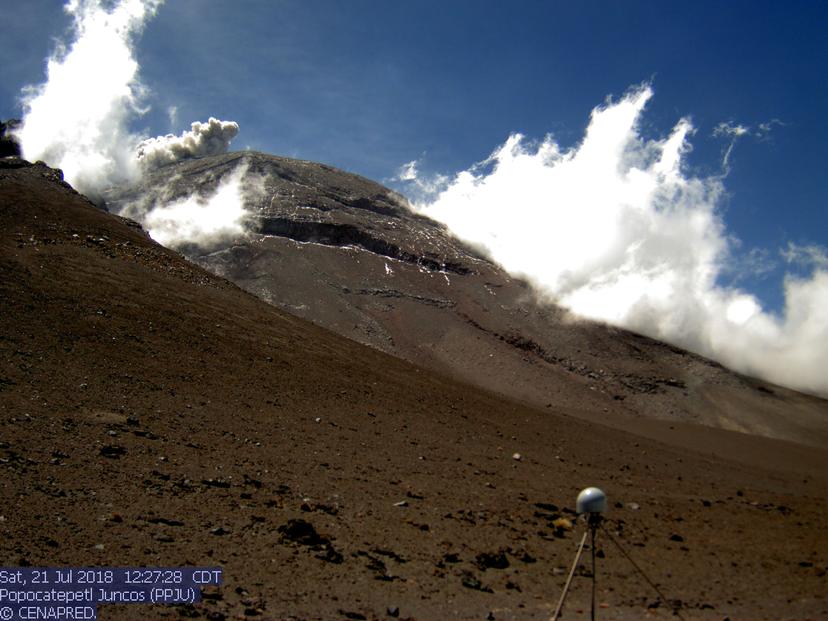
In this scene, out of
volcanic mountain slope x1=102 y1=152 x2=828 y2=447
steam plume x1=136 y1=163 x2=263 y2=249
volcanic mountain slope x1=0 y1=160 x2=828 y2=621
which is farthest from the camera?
steam plume x1=136 y1=163 x2=263 y2=249

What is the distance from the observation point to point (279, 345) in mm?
25719

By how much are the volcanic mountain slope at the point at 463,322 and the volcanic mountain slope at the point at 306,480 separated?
20.2m

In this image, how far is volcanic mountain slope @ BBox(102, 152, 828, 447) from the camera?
51.0m

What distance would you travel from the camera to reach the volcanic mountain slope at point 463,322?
50969 mm

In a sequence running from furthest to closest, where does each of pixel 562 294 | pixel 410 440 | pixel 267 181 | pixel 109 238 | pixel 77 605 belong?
1. pixel 267 181
2. pixel 562 294
3. pixel 109 238
4. pixel 410 440
5. pixel 77 605

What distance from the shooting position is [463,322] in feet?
194

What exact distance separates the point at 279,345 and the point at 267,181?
6188 centimetres

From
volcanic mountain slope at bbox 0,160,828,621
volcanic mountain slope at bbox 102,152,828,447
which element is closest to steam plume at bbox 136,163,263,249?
volcanic mountain slope at bbox 102,152,828,447

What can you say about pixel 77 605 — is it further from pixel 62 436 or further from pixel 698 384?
pixel 698 384

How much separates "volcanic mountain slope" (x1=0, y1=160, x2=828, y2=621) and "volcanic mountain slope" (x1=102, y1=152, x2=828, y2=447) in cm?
2020

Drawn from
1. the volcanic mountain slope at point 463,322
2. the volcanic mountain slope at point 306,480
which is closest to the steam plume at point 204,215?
the volcanic mountain slope at point 463,322

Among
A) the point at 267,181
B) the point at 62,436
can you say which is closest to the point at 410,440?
the point at 62,436

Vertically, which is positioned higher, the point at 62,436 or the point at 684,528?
the point at 62,436

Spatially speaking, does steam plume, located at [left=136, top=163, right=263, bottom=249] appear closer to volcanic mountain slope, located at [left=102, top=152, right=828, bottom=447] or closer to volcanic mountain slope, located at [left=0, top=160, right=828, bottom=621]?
volcanic mountain slope, located at [left=102, top=152, right=828, bottom=447]
